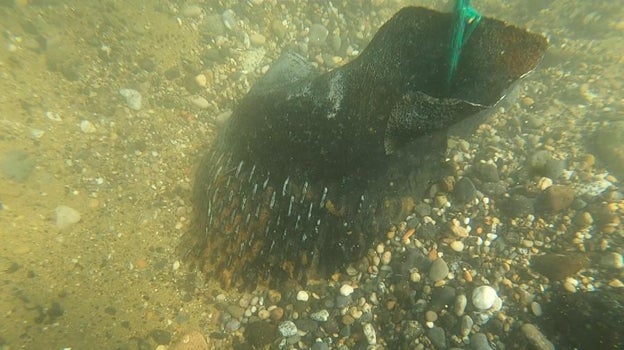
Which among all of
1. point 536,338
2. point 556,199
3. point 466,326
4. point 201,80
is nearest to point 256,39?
point 201,80

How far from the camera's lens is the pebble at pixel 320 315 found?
7.35 ft

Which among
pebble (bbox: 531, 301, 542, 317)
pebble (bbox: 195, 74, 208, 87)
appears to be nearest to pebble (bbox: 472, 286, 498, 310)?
pebble (bbox: 531, 301, 542, 317)

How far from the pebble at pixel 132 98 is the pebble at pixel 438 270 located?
2.70 meters

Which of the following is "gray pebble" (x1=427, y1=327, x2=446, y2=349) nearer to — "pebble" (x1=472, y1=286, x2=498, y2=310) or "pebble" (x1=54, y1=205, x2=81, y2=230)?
"pebble" (x1=472, y1=286, x2=498, y2=310)

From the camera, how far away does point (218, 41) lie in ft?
11.2

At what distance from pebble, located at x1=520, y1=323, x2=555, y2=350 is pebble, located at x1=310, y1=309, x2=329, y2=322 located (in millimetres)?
1175

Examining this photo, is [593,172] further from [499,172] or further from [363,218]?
[363,218]

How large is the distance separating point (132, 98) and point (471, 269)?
3003 millimetres

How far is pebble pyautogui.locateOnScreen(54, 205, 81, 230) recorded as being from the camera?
7.48 feet

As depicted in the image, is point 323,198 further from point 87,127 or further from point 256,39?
point 256,39

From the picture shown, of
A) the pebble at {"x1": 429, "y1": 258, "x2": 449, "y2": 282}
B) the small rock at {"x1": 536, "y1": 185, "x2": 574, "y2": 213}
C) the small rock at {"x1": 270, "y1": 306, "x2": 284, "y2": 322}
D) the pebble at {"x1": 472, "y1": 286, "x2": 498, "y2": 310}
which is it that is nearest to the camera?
the pebble at {"x1": 472, "y1": 286, "x2": 498, "y2": 310}

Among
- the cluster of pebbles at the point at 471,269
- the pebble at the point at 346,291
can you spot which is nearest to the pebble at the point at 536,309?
the cluster of pebbles at the point at 471,269

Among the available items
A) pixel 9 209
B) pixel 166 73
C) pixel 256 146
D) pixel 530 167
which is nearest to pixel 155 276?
pixel 9 209

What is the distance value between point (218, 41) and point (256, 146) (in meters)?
1.74
